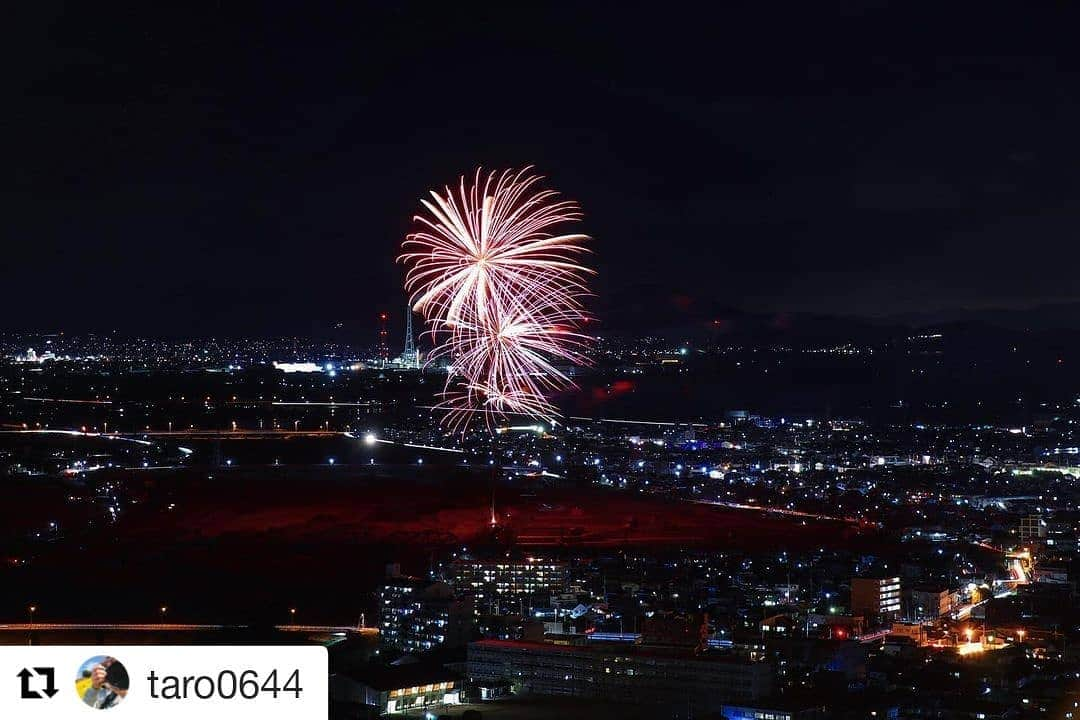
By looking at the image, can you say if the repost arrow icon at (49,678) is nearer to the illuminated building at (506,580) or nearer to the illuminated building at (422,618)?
the illuminated building at (422,618)

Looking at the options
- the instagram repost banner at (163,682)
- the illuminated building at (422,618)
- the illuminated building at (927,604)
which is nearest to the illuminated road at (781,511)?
the illuminated building at (927,604)

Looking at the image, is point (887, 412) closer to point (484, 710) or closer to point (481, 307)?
point (481, 307)

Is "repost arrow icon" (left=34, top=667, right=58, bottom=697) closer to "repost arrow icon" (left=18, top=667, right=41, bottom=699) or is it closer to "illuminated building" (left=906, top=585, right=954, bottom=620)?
"repost arrow icon" (left=18, top=667, right=41, bottom=699)

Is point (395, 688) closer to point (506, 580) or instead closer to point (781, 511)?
point (506, 580)

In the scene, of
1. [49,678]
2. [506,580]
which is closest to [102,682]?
[49,678]

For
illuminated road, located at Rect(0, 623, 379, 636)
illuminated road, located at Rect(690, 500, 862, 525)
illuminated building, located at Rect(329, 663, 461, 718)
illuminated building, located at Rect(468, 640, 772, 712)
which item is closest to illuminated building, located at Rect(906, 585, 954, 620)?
illuminated building, located at Rect(468, 640, 772, 712)
